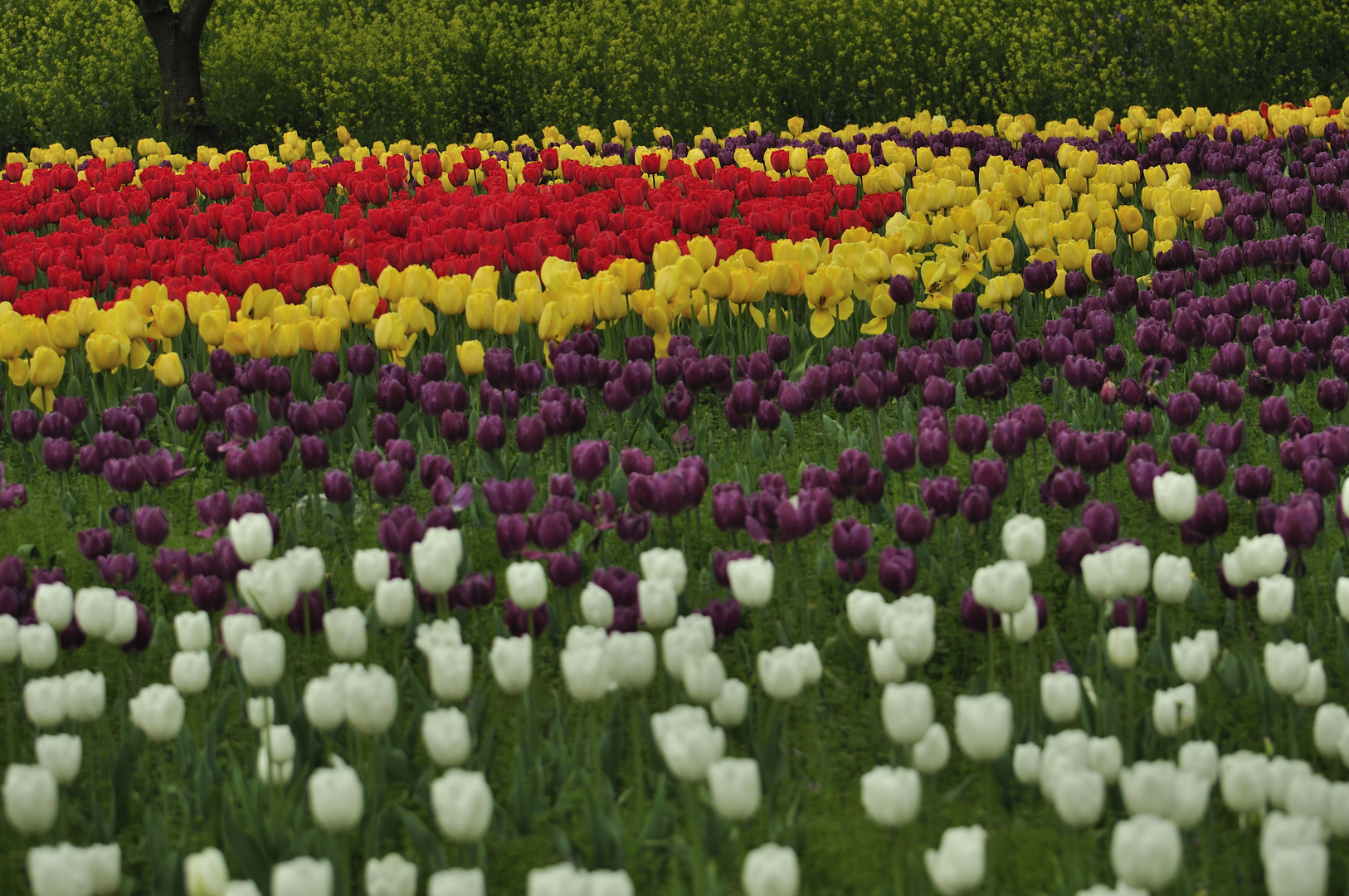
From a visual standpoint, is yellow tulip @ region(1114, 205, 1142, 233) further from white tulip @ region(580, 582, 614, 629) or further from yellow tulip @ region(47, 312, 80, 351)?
white tulip @ region(580, 582, 614, 629)

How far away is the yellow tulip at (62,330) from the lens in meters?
6.04

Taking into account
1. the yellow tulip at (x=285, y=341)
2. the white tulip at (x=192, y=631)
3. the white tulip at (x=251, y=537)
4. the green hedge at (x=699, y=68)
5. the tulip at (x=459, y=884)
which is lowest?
the tulip at (x=459, y=884)

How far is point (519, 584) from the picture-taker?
329cm

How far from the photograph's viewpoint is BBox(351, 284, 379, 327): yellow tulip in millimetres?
→ 6301

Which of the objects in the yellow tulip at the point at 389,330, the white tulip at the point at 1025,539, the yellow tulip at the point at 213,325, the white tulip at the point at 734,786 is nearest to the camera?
the white tulip at the point at 734,786

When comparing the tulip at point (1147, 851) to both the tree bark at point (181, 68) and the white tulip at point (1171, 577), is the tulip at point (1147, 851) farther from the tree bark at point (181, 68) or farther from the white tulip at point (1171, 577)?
the tree bark at point (181, 68)

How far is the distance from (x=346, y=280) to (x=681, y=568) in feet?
11.7

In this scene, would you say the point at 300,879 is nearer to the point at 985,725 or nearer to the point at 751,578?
the point at 985,725

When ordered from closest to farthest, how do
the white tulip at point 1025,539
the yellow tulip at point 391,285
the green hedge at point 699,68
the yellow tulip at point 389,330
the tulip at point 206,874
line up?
the tulip at point 206,874 < the white tulip at point 1025,539 < the yellow tulip at point 389,330 < the yellow tulip at point 391,285 < the green hedge at point 699,68

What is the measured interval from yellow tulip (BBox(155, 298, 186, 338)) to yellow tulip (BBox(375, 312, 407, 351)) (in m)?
0.89

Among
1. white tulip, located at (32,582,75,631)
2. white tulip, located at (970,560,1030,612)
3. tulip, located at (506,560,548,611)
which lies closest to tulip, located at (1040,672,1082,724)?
white tulip, located at (970,560,1030,612)

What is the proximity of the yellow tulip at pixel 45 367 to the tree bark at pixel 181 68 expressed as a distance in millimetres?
9705

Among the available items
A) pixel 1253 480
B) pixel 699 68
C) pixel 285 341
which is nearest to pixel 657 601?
pixel 1253 480

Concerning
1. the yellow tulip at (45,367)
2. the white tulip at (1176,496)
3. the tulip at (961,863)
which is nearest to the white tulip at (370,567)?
the tulip at (961,863)
